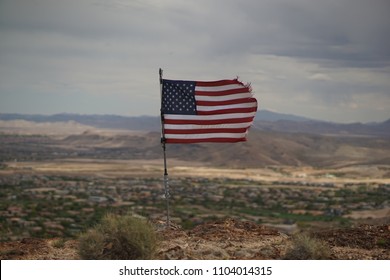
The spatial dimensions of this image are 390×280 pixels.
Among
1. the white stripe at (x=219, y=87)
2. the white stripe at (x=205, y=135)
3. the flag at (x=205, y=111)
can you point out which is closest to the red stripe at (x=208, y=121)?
the flag at (x=205, y=111)

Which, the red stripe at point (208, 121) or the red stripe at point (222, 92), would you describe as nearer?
the red stripe at point (208, 121)

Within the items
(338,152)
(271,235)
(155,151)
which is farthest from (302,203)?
(155,151)

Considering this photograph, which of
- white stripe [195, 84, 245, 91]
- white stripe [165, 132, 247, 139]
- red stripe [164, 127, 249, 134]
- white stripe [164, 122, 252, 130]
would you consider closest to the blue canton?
white stripe [195, 84, 245, 91]

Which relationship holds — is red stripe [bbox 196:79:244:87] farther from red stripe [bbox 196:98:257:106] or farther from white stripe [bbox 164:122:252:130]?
white stripe [bbox 164:122:252:130]

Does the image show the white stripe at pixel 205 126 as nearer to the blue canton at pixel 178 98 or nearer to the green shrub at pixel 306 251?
the blue canton at pixel 178 98

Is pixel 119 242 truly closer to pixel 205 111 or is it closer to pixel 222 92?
pixel 205 111

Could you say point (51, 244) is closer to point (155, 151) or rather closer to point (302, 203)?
point (302, 203)

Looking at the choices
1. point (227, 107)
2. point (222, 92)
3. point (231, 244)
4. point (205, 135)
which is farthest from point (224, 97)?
point (231, 244)
